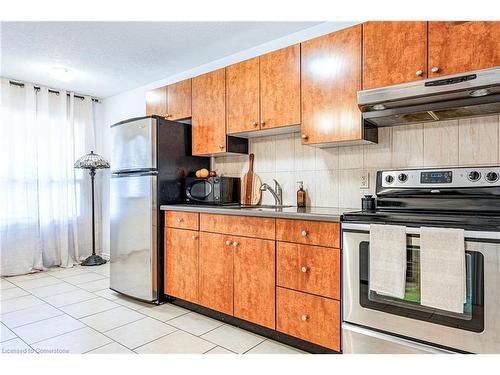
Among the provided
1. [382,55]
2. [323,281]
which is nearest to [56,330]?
[323,281]

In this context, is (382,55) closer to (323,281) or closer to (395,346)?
(323,281)

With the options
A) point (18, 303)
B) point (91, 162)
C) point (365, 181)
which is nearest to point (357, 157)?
point (365, 181)

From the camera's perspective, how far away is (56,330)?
8.45 ft

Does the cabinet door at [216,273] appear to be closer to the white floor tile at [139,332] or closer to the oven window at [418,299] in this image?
the white floor tile at [139,332]

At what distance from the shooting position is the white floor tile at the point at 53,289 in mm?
3514

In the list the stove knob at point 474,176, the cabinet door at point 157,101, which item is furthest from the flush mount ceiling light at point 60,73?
the stove knob at point 474,176

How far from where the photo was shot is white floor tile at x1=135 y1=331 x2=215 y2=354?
87.6 inches

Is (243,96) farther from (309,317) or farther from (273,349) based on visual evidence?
(273,349)

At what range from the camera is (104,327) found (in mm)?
2627

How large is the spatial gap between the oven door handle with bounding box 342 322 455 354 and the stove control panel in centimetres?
88

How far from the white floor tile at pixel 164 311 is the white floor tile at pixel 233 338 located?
1.62 ft

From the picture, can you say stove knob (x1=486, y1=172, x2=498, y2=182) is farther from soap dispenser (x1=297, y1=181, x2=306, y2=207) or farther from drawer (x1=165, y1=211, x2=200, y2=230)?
Answer: drawer (x1=165, y1=211, x2=200, y2=230)

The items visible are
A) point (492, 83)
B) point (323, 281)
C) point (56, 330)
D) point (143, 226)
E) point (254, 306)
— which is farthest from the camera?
point (143, 226)

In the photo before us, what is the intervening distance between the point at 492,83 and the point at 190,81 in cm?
255
